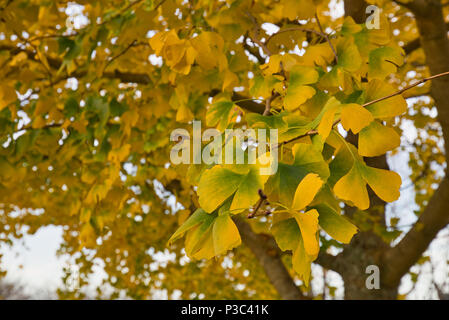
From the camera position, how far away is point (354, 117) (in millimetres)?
725

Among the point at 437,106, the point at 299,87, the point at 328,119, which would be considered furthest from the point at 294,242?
the point at 437,106

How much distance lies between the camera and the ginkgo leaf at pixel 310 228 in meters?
0.67

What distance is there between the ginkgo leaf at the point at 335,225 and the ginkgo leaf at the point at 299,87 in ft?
0.79

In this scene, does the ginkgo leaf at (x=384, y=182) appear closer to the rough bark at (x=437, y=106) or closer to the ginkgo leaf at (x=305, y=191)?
the ginkgo leaf at (x=305, y=191)

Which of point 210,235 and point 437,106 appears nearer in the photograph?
point 210,235

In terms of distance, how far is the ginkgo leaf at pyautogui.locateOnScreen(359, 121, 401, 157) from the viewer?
78cm

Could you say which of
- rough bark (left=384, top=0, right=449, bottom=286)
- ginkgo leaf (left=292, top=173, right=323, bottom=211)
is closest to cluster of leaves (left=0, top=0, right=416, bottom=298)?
ginkgo leaf (left=292, top=173, right=323, bottom=211)

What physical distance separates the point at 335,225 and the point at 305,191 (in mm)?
143

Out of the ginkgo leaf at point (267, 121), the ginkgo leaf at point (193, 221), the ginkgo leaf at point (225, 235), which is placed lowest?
the ginkgo leaf at point (225, 235)

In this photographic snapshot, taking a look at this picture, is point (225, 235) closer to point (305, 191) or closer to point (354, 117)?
point (305, 191)

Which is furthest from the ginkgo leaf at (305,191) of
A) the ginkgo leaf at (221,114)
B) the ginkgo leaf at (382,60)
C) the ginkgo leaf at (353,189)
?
the ginkgo leaf at (382,60)

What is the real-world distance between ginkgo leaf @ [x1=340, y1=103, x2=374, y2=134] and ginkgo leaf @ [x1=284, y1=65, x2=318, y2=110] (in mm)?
181
